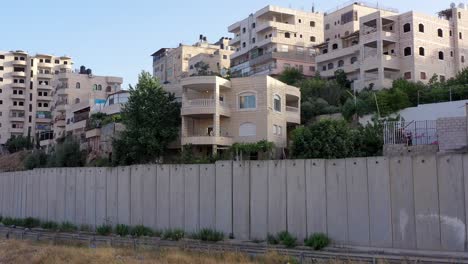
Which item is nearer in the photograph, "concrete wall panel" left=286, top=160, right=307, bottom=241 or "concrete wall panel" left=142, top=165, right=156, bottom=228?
"concrete wall panel" left=286, top=160, right=307, bottom=241

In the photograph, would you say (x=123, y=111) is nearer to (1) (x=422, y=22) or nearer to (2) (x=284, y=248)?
(2) (x=284, y=248)

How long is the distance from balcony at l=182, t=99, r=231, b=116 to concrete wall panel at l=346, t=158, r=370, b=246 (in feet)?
104

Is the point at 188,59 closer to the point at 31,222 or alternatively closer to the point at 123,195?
the point at 31,222

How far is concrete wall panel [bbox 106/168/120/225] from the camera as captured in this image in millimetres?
21875

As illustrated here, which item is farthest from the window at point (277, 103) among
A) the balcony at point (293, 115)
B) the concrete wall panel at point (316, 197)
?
the concrete wall panel at point (316, 197)

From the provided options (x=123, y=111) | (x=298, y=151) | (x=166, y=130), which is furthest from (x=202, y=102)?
(x=298, y=151)

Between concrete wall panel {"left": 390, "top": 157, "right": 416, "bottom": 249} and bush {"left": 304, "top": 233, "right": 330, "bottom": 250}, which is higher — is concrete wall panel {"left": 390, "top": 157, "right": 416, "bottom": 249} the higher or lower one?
the higher one

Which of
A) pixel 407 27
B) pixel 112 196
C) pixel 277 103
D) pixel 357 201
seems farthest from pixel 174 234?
pixel 407 27

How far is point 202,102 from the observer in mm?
47438

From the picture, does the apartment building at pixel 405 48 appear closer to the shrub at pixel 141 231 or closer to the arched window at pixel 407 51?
the arched window at pixel 407 51

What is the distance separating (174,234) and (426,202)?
863 cm

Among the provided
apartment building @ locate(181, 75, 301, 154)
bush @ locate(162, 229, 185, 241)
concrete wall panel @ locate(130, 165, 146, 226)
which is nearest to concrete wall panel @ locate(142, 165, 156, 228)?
concrete wall panel @ locate(130, 165, 146, 226)

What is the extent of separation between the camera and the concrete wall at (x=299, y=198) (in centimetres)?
1446

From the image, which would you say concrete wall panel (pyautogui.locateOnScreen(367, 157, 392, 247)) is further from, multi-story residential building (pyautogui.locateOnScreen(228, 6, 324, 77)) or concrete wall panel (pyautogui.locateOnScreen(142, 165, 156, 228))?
multi-story residential building (pyautogui.locateOnScreen(228, 6, 324, 77))
